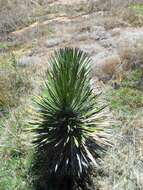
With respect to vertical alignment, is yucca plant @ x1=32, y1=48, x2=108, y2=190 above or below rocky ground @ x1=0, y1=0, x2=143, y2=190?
below

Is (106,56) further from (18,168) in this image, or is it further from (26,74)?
(18,168)

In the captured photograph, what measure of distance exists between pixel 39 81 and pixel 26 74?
547 millimetres

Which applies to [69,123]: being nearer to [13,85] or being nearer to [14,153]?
[14,153]

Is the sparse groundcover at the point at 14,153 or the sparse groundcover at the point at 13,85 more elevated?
the sparse groundcover at the point at 13,85

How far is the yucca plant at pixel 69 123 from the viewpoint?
6340 mm

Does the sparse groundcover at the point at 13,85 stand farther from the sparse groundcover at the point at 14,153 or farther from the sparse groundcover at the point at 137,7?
the sparse groundcover at the point at 137,7

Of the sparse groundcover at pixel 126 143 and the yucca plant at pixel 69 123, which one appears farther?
the sparse groundcover at pixel 126 143

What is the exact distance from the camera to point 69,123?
6.43 meters

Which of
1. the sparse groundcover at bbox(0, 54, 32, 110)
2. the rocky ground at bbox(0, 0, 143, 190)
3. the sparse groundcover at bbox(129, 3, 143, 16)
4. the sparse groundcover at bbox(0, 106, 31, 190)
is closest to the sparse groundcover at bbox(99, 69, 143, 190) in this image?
the rocky ground at bbox(0, 0, 143, 190)

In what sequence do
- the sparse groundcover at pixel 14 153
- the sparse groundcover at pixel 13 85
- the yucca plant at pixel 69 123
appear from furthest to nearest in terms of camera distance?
the sparse groundcover at pixel 13 85
the sparse groundcover at pixel 14 153
the yucca plant at pixel 69 123

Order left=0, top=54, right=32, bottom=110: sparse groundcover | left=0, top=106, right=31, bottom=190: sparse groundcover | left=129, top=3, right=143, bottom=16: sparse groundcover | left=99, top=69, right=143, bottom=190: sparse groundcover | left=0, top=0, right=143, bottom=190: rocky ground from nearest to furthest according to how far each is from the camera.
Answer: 1. left=99, top=69, right=143, bottom=190: sparse groundcover
2. left=0, top=106, right=31, bottom=190: sparse groundcover
3. left=0, top=54, right=32, bottom=110: sparse groundcover
4. left=0, top=0, right=143, bottom=190: rocky ground
5. left=129, top=3, right=143, bottom=16: sparse groundcover

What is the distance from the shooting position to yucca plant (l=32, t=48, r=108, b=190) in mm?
6340

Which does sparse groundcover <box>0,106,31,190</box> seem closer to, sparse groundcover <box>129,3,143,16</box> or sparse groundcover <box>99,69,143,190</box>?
sparse groundcover <box>99,69,143,190</box>

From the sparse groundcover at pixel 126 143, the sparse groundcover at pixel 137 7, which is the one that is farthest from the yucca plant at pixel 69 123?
the sparse groundcover at pixel 137 7
